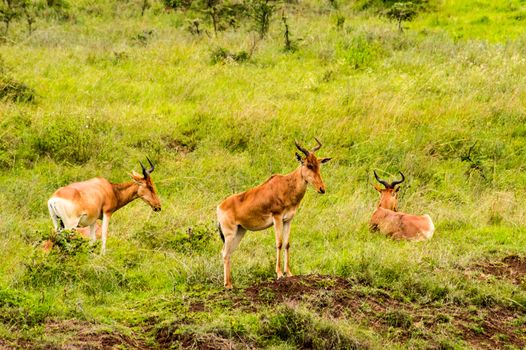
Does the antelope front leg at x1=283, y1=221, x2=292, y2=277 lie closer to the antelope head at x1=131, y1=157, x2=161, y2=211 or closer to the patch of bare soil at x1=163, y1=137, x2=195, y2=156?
the antelope head at x1=131, y1=157, x2=161, y2=211

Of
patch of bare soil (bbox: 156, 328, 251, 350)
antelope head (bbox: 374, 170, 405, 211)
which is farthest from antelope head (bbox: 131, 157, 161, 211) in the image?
patch of bare soil (bbox: 156, 328, 251, 350)

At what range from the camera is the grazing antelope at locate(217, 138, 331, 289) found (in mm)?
8812

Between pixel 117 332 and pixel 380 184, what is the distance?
24.7 feet

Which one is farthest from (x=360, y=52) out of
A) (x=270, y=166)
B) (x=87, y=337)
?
(x=87, y=337)

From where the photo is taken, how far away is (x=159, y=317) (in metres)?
7.53

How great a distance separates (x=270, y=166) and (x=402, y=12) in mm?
10982

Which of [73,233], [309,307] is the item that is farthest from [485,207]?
[73,233]

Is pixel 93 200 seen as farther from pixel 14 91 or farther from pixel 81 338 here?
pixel 14 91

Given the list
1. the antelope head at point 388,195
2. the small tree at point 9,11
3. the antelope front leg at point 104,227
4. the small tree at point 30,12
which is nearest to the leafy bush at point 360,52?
the antelope head at point 388,195

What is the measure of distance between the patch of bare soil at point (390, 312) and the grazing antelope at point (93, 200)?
9.08ft

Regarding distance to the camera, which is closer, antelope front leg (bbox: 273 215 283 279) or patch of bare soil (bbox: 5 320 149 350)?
patch of bare soil (bbox: 5 320 149 350)

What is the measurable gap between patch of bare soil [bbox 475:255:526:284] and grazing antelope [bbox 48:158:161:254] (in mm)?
4586

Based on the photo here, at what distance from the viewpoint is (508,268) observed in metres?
9.56

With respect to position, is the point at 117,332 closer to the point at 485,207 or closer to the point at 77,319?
the point at 77,319
